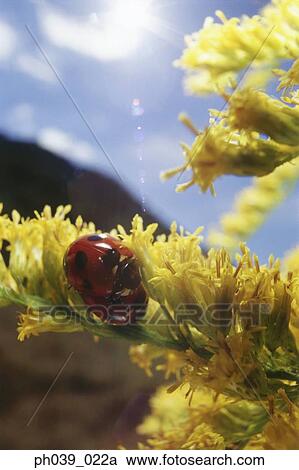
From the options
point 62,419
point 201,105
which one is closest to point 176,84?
point 201,105

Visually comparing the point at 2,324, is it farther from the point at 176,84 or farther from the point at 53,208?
the point at 176,84

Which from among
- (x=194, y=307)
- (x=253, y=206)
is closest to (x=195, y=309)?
(x=194, y=307)

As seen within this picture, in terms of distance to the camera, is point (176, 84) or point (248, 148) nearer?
point (248, 148)

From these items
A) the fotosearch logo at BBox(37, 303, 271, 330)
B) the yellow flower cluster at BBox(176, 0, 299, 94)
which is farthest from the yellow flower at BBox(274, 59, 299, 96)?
the fotosearch logo at BBox(37, 303, 271, 330)

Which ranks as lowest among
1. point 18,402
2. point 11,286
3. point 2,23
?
point 18,402

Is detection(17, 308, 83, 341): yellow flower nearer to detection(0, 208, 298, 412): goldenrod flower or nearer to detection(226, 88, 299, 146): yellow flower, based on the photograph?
detection(0, 208, 298, 412): goldenrod flower

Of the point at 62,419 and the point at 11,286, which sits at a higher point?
the point at 11,286

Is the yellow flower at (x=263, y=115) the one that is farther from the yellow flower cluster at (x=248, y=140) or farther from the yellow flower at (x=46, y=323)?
the yellow flower at (x=46, y=323)
